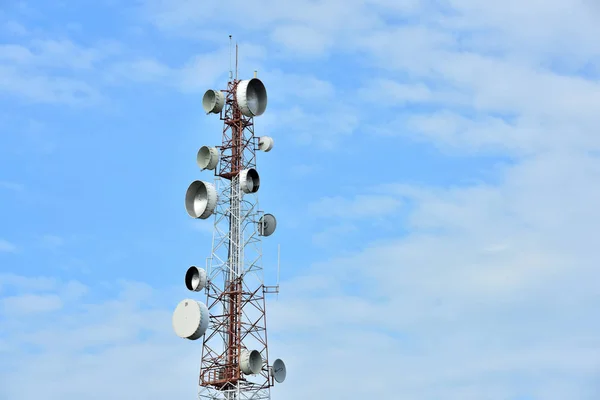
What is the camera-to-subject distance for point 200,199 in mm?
82938

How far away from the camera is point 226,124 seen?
8538 centimetres

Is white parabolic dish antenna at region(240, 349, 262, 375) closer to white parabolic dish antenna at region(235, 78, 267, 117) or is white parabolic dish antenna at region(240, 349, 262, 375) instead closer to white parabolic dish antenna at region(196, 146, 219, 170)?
white parabolic dish antenna at region(196, 146, 219, 170)

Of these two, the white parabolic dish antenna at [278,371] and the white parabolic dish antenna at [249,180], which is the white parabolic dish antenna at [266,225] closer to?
the white parabolic dish antenna at [249,180]

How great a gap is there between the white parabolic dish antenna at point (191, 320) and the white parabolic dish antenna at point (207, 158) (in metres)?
9.50

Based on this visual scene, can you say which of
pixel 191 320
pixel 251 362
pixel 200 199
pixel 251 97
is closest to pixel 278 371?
pixel 251 362

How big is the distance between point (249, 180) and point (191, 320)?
402 inches

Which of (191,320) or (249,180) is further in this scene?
(249,180)

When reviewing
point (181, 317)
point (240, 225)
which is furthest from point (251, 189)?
point (181, 317)

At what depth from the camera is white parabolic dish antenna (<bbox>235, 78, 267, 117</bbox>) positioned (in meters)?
84.4

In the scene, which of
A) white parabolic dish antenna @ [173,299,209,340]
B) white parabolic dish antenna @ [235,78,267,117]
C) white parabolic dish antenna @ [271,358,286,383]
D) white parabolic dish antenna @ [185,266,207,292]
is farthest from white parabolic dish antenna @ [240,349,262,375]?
white parabolic dish antenna @ [235,78,267,117]

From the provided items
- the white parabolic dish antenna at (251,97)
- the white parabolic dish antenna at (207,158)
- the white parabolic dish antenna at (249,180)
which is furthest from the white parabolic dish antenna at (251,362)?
the white parabolic dish antenna at (251,97)

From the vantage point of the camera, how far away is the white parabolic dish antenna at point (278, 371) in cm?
8044

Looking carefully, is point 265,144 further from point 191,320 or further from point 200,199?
point 191,320

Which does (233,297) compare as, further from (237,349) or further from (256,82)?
(256,82)
